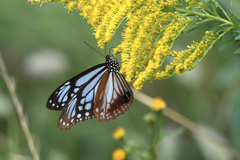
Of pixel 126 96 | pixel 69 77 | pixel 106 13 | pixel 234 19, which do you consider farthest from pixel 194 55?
pixel 69 77

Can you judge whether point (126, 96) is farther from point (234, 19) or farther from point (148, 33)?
point (234, 19)

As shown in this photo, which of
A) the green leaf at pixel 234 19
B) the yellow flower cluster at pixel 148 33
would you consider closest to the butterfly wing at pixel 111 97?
the yellow flower cluster at pixel 148 33

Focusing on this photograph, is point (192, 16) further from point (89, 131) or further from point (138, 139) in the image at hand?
point (89, 131)

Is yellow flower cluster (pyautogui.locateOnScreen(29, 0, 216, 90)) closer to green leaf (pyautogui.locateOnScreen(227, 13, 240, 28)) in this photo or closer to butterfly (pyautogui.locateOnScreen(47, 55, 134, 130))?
green leaf (pyautogui.locateOnScreen(227, 13, 240, 28))

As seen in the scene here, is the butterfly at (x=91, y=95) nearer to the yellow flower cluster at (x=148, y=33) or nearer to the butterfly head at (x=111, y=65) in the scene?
the butterfly head at (x=111, y=65)

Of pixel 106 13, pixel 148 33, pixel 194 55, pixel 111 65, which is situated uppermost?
pixel 106 13

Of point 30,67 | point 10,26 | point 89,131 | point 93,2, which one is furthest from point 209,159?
point 10,26

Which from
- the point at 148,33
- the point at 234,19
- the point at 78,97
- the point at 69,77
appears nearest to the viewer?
the point at 234,19
